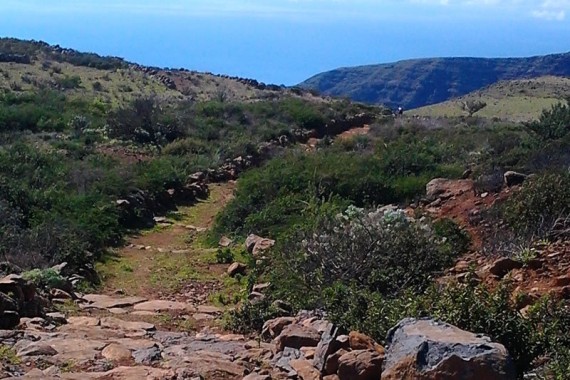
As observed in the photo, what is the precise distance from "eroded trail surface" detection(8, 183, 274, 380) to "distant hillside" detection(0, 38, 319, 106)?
846 inches

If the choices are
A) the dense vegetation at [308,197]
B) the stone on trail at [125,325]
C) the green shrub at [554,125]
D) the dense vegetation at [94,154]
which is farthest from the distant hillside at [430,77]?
the stone on trail at [125,325]

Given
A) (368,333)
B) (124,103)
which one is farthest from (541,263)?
(124,103)

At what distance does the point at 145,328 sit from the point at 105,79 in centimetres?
3446

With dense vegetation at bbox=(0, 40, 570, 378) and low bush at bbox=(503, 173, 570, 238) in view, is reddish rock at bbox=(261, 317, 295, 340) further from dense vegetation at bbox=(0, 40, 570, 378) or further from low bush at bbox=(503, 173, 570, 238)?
low bush at bbox=(503, 173, 570, 238)

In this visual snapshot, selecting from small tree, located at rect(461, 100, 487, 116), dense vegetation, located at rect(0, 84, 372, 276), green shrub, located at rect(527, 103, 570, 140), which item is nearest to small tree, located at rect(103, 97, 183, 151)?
dense vegetation, located at rect(0, 84, 372, 276)

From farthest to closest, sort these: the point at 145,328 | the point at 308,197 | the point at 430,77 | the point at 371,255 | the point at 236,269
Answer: the point at 430,77, the point at 308,197, the point at 236,269, the point at 371,255, the point at 145,328

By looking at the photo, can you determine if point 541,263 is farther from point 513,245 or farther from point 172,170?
point 172,170

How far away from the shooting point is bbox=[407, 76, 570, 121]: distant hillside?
47562 mm

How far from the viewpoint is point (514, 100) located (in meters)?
52.5

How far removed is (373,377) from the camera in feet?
16.9

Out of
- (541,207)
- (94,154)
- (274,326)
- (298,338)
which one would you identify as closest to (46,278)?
(274,326)

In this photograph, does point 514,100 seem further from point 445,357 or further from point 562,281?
point 445,357

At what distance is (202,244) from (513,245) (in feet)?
22.2

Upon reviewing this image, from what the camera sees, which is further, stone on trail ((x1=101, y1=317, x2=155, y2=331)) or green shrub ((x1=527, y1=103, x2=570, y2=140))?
green shrub ((x1=527, y1=103, x2=570, y2=140))
